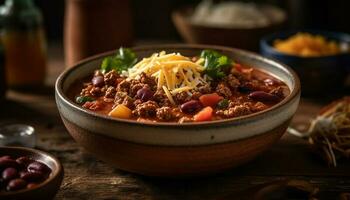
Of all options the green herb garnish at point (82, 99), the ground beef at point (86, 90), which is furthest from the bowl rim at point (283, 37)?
the green herb garnish at point (82, 99)

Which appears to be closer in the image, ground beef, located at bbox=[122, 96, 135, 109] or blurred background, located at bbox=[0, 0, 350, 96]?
ground beef, located at bbox=[122, 96, 135, 109]

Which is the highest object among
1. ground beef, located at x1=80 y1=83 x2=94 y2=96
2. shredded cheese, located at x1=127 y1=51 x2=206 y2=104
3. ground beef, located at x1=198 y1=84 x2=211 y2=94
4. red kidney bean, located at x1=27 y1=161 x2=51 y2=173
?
shredded cheese, located at x1=127 y1=51 x2=206 y2=104

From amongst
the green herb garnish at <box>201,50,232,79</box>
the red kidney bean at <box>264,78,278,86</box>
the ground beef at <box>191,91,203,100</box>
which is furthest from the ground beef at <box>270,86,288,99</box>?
the ground beef at <box>191,91,203,100</box>

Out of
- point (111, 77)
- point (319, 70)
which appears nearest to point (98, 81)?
point (111, 77)

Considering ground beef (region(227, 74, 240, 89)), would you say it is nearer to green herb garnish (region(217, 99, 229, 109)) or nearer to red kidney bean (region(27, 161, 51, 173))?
green herb garnish (region(217, 99, 229, 109))

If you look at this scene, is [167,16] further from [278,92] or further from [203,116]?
[203,116]

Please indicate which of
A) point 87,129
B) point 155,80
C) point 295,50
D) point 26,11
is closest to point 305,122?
point 295,50

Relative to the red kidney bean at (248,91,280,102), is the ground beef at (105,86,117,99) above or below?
below

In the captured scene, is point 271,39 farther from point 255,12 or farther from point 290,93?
point 290,93
